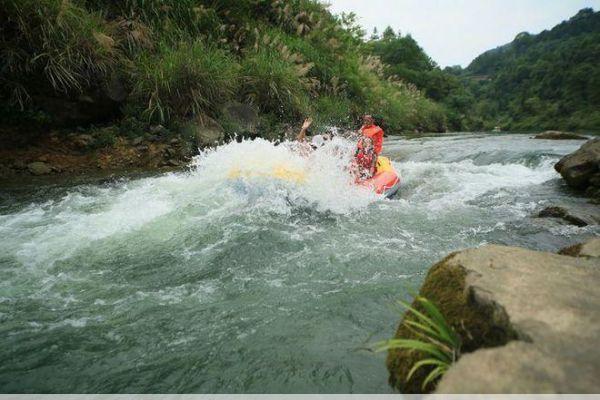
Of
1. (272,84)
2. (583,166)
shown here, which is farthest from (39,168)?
(583,166)

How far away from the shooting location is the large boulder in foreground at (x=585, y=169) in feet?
20.3

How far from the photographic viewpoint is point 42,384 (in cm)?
216

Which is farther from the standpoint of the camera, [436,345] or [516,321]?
[436,345]

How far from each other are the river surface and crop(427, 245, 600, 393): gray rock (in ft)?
1.39

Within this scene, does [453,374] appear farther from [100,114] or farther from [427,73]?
[427,73]

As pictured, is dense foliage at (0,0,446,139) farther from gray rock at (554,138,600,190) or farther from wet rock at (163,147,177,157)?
gray rock at (554,138,600,190)

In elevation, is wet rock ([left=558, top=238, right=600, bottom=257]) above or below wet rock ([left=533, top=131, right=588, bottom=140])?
above

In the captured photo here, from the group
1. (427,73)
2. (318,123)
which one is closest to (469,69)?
(427,73)

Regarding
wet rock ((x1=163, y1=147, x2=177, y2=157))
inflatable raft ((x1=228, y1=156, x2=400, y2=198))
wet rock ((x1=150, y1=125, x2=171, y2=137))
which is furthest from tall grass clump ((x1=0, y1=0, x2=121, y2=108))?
inflatable raft ((x1=228, y1=156, x2=400, y2=198))

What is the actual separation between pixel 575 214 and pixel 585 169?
1.92m

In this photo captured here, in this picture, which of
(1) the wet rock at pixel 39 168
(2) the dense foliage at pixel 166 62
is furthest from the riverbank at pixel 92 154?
(2) the dense foliage at pixel 166 62

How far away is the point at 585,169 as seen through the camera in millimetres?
6316

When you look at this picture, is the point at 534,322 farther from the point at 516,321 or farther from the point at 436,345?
the point at 436,345

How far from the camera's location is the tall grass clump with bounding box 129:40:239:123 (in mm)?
8852
